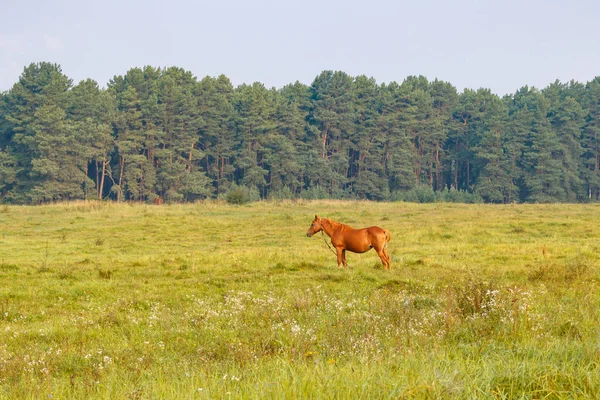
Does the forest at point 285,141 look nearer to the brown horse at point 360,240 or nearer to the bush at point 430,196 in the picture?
the bush at point 430,196

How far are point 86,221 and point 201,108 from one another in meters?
51.0

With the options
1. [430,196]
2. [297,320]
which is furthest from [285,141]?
[297,320]

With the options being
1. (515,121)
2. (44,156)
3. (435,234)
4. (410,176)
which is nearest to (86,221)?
(435,234)

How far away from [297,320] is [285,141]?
240 feet

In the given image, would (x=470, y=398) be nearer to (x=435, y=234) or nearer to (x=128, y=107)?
(x=435, y=234)

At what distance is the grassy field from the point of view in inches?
204

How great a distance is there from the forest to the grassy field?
52.0 meters

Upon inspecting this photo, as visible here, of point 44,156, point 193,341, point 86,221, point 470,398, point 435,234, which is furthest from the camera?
point 44,156

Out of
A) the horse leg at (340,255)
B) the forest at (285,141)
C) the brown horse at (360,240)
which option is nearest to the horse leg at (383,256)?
the brown horse at (360,240)

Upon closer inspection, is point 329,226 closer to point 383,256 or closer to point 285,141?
point 383,256

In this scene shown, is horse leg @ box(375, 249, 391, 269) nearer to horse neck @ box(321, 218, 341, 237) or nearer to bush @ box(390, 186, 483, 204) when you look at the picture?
horse neck @ box(321, 218, 341, 237)

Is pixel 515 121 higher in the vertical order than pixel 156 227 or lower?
higher

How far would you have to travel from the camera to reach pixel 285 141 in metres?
82.3

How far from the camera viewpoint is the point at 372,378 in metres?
4.99
